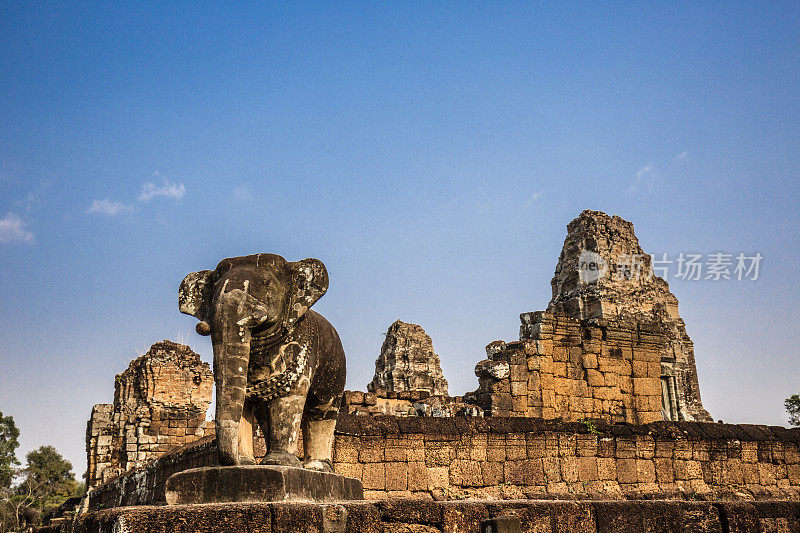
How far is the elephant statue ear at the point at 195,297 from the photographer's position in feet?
15.1

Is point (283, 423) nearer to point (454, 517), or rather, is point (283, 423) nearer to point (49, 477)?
point (454, 517)

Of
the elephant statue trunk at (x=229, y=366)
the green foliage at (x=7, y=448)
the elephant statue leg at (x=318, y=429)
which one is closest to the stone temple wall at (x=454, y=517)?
the elephant statue trunk at (x=229, y=366)

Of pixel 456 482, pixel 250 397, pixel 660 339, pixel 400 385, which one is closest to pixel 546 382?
pixel 660 339

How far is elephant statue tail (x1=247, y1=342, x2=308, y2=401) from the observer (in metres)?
4.52

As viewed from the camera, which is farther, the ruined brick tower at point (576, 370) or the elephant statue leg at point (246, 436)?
the ruined brick tower at point (576, 370)

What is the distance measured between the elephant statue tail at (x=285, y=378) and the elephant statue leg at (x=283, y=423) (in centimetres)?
6

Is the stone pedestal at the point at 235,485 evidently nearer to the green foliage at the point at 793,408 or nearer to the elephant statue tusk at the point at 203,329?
the elephant statue tusk at the point at 203,329

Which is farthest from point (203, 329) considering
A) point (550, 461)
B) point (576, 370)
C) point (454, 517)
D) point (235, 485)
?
point (576, 370)

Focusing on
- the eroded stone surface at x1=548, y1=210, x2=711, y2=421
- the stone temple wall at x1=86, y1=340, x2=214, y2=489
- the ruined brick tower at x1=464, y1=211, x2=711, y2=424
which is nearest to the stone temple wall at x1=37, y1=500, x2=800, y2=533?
the ruined brick tower at x1=464, y1=211, x2=711, y2=424

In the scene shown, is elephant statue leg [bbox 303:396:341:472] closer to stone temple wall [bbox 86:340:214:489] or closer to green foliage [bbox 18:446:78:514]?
stone temple wall [bbox 86:340:214:489]

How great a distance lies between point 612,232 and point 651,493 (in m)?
20.6

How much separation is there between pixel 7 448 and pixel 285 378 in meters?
34.6

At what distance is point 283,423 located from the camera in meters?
4.52

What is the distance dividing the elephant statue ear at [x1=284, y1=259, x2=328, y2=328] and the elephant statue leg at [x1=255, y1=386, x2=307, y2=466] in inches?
20.2
